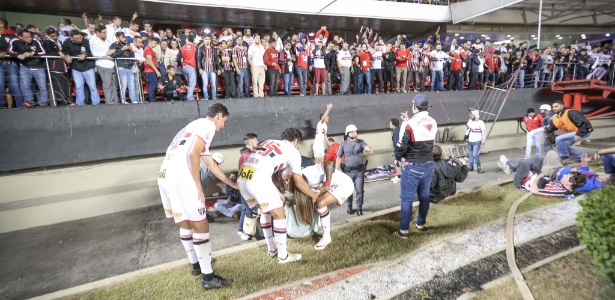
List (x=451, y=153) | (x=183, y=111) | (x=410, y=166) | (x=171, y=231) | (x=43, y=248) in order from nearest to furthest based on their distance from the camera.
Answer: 1. (x=410, y=166)
2. (x=43, y=248)
3. (x=171, y=231)
4. (x=183, y=111)
5. (x=451, y=153)

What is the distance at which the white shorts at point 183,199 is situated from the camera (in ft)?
10.6

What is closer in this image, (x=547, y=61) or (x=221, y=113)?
(x=221, y=113)

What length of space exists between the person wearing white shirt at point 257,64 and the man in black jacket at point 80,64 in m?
3.90

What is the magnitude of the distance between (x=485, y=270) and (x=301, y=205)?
239cm

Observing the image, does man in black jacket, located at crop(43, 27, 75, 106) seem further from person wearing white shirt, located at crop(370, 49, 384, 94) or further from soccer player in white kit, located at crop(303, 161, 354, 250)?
person wearing white shirt, located at crop(370, 49, 384, 94)

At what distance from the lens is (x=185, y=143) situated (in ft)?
10.8

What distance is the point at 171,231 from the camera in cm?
554

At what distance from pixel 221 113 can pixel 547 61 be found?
53.1ft

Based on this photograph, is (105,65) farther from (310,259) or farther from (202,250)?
(310,259)

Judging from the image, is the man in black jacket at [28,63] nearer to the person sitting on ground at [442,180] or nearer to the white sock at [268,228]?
the white sock at [268,228]

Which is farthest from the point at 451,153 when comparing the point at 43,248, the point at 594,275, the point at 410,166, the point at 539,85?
the point at 43,248

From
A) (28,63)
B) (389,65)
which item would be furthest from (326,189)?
(389,65)

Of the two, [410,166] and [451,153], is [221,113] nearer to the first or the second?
[410,166]

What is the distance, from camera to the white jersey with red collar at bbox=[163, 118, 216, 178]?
325cm
